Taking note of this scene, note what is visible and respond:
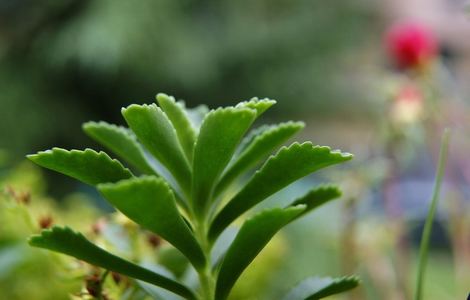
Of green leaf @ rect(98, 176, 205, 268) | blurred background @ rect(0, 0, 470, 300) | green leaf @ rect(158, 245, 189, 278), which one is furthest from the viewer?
blurred background @ rect(0, 0, 470, 300)

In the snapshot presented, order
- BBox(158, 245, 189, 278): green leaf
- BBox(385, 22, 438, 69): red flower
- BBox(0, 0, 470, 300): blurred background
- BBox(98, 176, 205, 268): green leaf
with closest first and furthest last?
BBox(98, 176, 205, 268): green leaf
BBox(158, 245, 189, 278): green leaf
BBox(385, 22, 438, 69): red flower
BBox(0, 0, 470, 300): blurred background

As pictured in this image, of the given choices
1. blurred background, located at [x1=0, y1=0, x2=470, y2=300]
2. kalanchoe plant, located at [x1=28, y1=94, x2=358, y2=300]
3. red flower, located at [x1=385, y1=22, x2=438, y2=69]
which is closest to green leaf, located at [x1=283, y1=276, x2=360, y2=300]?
kalanchoe plant, located at [x1=28, y1=94, x2=358, y2=300]

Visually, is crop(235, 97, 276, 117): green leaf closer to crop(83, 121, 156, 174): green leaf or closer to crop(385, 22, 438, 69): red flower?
crop(83, 121, 156, 174): green leaf

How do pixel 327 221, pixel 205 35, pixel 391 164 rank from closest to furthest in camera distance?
1. pixel 391 164
2. pixel 327 221
3. pixel 205 35

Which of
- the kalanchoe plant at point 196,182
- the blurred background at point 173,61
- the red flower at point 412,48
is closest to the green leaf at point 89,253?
the kalanchoe plant at point 196,182

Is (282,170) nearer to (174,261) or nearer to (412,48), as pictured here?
(174,261)

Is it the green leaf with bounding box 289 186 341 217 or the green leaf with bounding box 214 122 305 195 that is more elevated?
the green leaf with bounding box 214 122 305 195

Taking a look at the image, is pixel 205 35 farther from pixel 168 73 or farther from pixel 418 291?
pixel 418 291

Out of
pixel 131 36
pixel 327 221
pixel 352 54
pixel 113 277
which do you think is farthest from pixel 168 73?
pixel 113 277

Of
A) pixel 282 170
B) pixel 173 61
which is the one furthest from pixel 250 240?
pixel 173 61
